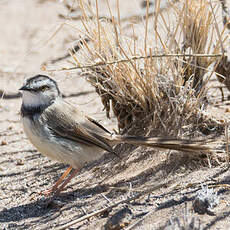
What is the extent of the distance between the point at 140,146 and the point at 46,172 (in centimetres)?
135

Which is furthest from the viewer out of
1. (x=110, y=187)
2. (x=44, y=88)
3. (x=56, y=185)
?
(x=56, y=185)

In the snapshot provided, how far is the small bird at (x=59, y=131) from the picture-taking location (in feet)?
16.0

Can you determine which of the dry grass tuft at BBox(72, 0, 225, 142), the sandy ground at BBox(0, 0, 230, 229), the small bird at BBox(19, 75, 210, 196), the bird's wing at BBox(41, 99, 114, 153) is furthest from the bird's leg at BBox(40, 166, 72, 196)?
the dry grass tuft at BBox(72, 0, 225, 142)

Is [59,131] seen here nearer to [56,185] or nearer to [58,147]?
[58,147]

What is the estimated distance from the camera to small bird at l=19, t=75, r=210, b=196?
489 cm

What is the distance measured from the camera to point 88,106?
755 centimetres

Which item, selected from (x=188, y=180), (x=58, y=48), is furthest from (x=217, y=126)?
(x=58, y=48)

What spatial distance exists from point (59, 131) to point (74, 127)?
7.1 inches

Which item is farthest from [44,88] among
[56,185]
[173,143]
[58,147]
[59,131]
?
[173,143]

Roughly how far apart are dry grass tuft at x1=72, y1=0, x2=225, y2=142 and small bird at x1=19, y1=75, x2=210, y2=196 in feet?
1.50

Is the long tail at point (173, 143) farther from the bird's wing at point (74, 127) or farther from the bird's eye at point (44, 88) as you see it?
the bird's eye at point (44, 88)

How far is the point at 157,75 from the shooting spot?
5.28 metres

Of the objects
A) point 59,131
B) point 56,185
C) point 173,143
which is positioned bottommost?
point 56,185

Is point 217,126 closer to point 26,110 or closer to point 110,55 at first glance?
point 110,55
